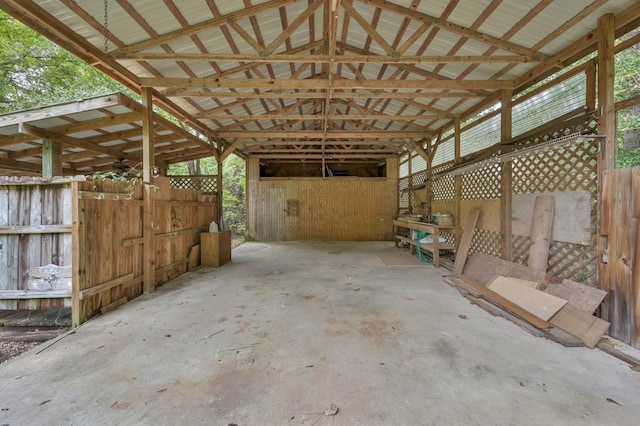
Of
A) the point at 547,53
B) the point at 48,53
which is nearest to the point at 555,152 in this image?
the point at 547,53

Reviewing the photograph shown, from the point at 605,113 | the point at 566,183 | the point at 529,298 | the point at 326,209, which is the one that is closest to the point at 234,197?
the point at 326,209

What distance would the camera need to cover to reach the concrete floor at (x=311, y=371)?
150cm

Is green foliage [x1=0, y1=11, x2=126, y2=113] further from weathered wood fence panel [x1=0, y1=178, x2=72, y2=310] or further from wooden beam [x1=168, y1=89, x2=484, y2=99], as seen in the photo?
weathered wood fence panel [x1=0, y1=178, x2=72, y2=310]

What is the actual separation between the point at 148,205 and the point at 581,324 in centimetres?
554

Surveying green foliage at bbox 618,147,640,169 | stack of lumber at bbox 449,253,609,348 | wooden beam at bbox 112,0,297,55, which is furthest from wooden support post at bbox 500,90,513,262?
green foliage at bbox 618,147,640,169

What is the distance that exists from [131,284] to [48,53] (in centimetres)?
765

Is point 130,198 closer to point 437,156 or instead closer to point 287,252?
point 287,252

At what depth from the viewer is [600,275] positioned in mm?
2619

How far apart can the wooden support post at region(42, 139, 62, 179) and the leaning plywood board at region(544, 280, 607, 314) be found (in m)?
7.17

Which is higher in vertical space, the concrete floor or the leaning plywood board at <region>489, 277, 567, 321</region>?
the leaning plywood board at <region>489, 277, 567, 321</region>

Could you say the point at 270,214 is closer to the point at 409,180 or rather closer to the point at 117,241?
the point at 409,180

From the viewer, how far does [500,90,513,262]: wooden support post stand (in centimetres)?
400

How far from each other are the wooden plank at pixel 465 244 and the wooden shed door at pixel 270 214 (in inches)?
263

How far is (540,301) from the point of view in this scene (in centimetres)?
288
